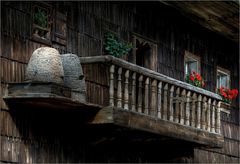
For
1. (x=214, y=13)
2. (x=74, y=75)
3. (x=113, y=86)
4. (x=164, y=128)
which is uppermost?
(x=214, y=13)

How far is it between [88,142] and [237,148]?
24.1 ft

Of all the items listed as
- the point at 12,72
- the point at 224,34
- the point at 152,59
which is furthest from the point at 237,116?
the point at 12,72

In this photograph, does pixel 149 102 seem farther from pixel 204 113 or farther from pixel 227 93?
pixel 227 93

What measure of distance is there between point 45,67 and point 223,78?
9209 millimetres

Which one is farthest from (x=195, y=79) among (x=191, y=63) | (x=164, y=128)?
(x=164, y=128)

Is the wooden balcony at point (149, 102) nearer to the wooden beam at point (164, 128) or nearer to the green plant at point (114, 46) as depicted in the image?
the wooden beam at point (164, 128)

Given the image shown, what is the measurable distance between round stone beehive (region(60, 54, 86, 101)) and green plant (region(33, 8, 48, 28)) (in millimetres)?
886

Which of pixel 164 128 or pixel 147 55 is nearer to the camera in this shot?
pixel 164 128

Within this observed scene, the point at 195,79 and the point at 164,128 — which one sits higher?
the point at 195,79

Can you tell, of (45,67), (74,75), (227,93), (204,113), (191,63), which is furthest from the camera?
(227,93)

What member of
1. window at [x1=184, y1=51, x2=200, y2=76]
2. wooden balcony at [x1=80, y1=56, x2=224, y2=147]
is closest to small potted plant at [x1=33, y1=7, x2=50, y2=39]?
wooden balcony at [x1=80, y1=56, x2=224, y2=147]

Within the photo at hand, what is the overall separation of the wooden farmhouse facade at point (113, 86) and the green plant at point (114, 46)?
0.07 ft

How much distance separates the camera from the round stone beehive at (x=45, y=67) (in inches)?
457

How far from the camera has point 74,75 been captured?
1221cm
